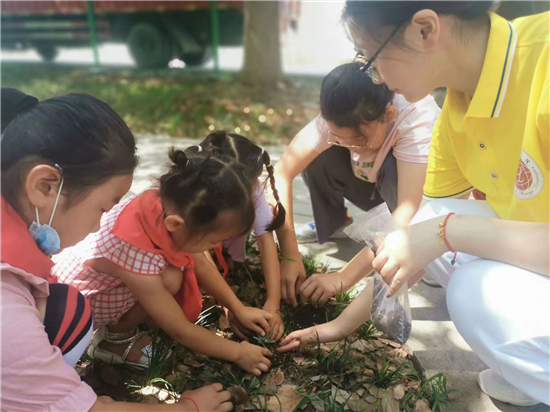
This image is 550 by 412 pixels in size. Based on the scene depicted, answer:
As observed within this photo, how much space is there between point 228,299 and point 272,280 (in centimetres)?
25

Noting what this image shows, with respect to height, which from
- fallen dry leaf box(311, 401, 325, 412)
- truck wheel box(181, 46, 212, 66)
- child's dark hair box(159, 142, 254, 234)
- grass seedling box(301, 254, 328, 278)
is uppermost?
child's dark hair box(159, 142, 254, 234)

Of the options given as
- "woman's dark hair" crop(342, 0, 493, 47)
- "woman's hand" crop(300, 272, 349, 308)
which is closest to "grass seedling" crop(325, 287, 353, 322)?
"woman's hand" crop(300, 272, 349, 308)

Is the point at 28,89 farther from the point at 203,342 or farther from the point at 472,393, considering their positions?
the point at 472,393

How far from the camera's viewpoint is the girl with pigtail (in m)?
2.01

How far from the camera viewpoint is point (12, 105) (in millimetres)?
1353

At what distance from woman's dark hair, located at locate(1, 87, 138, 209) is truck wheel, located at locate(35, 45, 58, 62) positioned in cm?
1186

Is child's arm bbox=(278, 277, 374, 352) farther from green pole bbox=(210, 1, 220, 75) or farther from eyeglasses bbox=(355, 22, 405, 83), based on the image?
green pole bbox=(210, 1, 220, 75)

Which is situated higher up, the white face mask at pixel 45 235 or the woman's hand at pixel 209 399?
the white face mask at pixel 45 235

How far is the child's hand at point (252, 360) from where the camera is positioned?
183 centimetres

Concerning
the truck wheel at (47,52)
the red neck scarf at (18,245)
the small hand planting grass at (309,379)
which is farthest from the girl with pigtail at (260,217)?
the truck wheel at (47,52)

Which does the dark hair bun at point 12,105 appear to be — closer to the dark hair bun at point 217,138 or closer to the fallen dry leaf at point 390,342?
the dark hair bun at point 217,138

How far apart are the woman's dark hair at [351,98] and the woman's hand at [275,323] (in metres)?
0.78

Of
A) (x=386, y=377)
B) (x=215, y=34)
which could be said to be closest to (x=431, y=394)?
(x=386, y=377)

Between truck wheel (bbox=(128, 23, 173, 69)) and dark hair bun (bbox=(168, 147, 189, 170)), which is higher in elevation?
dark hair bun (bbox=(168, 147, 189, 170))
